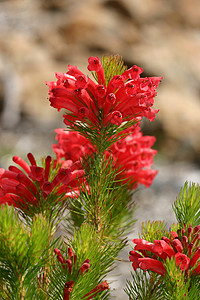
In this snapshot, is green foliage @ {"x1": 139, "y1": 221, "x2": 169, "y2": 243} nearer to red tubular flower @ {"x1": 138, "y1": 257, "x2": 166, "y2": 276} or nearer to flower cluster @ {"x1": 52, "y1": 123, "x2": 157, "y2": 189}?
red tubular flower @ {"x1": 138, "y1": 257, "x2": 166, "y2": 276}

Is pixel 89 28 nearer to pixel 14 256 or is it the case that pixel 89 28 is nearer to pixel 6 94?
pixel 6 94

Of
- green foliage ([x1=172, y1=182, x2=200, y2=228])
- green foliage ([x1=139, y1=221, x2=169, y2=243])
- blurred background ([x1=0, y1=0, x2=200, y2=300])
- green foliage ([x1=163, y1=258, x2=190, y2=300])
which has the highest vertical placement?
blurred background ([x1=0, y1=0, x2=200, y2=300])

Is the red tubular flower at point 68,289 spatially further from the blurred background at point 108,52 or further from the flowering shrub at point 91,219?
the blurred background at point 108,52

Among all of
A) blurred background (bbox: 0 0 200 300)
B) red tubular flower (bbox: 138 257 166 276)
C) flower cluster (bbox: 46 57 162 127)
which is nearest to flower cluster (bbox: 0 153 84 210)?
flower cluster (bbox: 46 57 162 127)

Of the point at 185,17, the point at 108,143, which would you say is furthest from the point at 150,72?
the point at 108,143

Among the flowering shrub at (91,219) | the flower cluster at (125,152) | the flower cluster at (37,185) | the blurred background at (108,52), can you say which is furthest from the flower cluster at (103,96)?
the blurred background at (108,52)

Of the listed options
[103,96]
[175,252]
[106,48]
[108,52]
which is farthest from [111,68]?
[106,48]
